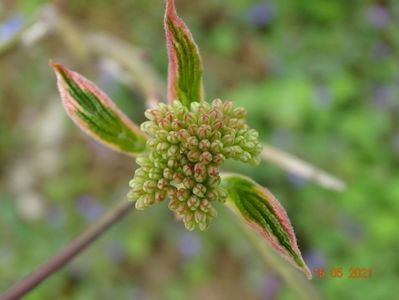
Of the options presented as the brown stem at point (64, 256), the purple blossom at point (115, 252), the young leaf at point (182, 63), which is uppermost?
the purple blossom at point (115, 252)

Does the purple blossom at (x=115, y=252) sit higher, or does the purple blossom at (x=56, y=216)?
the purple blossom at (x=115, y=252)

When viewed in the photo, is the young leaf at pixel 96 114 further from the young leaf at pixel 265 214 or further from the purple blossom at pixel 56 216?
the purple blossom at pixel 56 216

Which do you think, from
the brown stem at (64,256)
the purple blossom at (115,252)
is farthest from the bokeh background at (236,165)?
the brown stem at (64,256)

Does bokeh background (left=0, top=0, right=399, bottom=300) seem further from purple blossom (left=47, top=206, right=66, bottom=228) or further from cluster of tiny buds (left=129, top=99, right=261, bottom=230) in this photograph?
cluster of tiny buds (left=129, top=99, right=261, bottom=230)

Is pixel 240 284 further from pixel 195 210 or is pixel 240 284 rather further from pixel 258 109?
pixel 195 210
